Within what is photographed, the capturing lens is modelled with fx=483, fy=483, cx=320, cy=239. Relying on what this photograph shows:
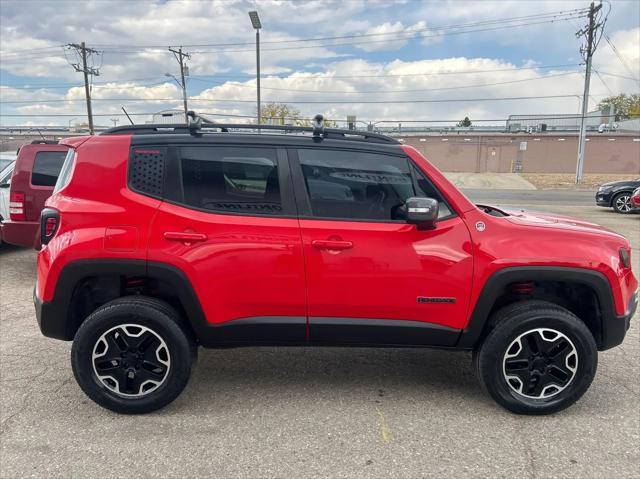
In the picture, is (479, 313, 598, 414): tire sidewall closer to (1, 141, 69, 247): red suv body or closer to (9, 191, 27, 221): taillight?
(1, 141, 69, 247): red suv body

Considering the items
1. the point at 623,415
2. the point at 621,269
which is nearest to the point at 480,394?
the point at 623,415

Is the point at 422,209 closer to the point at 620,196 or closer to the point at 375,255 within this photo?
the point at 375,255

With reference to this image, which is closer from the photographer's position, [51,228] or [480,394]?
[51,228]

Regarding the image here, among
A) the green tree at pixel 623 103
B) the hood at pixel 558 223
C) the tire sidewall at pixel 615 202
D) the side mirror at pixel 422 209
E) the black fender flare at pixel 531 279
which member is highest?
the green tree at pixel 623 103

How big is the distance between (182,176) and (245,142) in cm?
46

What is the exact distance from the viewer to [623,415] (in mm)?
3141

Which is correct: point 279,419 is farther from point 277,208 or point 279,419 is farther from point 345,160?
point 345,160

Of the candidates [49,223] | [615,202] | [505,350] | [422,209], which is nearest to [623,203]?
[615,202]

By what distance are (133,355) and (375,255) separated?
1667mm

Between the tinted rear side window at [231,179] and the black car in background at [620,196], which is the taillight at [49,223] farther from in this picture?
the black car in background at [620,196]

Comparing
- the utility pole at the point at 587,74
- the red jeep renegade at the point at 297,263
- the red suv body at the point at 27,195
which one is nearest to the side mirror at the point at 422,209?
the red jeep renegade at the point at 297,263

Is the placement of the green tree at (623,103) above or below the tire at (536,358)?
above

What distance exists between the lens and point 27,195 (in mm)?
6484

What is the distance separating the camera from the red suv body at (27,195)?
6.47 metres
